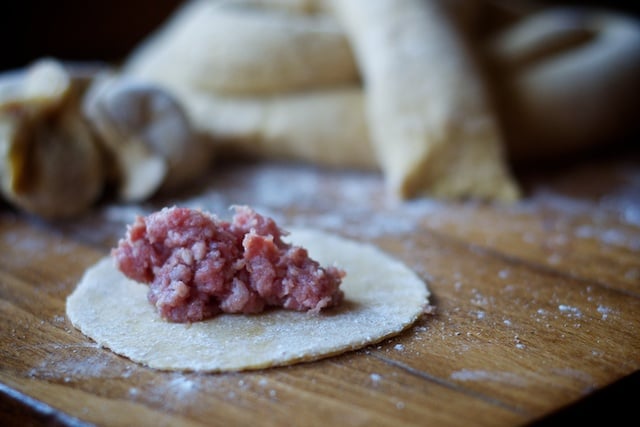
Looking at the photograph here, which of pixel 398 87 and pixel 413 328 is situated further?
pixel 398 87

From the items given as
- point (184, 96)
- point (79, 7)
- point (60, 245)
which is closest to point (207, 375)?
point (60, 245)

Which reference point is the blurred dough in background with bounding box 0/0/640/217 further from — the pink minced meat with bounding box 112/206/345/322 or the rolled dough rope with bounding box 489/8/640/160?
the pink minced meat with bounding box 112/206/345/322

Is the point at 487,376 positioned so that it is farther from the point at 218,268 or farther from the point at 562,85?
the point at 562,85

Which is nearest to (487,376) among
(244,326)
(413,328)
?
(413,328)

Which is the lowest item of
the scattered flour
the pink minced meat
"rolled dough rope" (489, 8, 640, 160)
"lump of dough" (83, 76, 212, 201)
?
the scattered flour

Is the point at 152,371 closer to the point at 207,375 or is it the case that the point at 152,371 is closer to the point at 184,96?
the point at 207,375

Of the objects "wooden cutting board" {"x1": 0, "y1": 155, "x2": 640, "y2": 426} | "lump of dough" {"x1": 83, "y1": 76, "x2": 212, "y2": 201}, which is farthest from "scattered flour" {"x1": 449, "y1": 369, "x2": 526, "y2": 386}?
"lump of dough" {"x1": 83, "y1": 76, "x2": 212, "y2": 201}
